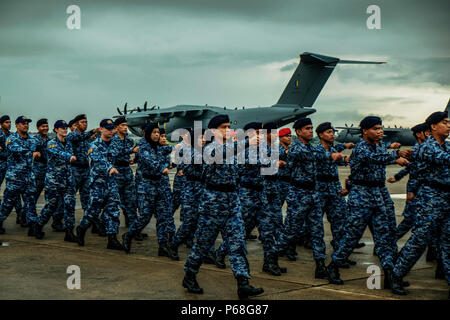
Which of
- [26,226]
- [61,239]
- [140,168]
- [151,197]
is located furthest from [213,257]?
[26,226]

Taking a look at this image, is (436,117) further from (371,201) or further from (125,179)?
(125,179)

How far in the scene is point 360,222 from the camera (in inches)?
232

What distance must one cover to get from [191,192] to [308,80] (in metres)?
24.3

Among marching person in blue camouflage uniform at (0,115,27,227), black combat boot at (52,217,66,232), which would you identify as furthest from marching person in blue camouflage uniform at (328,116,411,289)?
marching person in blue camouflage uniform at (0,115,27,227)

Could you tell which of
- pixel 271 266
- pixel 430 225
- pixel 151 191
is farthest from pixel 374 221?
pixel 151 191

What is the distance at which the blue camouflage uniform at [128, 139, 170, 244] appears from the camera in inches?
297

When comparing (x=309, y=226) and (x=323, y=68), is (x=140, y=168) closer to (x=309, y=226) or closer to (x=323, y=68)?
(x=309, y=226)

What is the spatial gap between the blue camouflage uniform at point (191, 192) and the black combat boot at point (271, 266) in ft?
3.65

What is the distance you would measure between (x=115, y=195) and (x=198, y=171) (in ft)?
4.45

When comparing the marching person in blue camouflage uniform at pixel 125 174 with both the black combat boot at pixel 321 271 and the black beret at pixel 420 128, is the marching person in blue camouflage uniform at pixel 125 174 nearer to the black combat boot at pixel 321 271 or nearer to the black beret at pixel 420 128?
the black combat boot at pixel 321 271

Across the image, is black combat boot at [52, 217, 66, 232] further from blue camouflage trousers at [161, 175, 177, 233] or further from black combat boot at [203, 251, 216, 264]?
black combat boot at [203, 251, 216, 264]

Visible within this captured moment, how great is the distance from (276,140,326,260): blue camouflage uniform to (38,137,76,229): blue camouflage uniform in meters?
3.85

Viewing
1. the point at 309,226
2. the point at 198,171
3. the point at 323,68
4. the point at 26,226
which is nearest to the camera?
the point at 309,226

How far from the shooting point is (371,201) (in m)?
5.88
